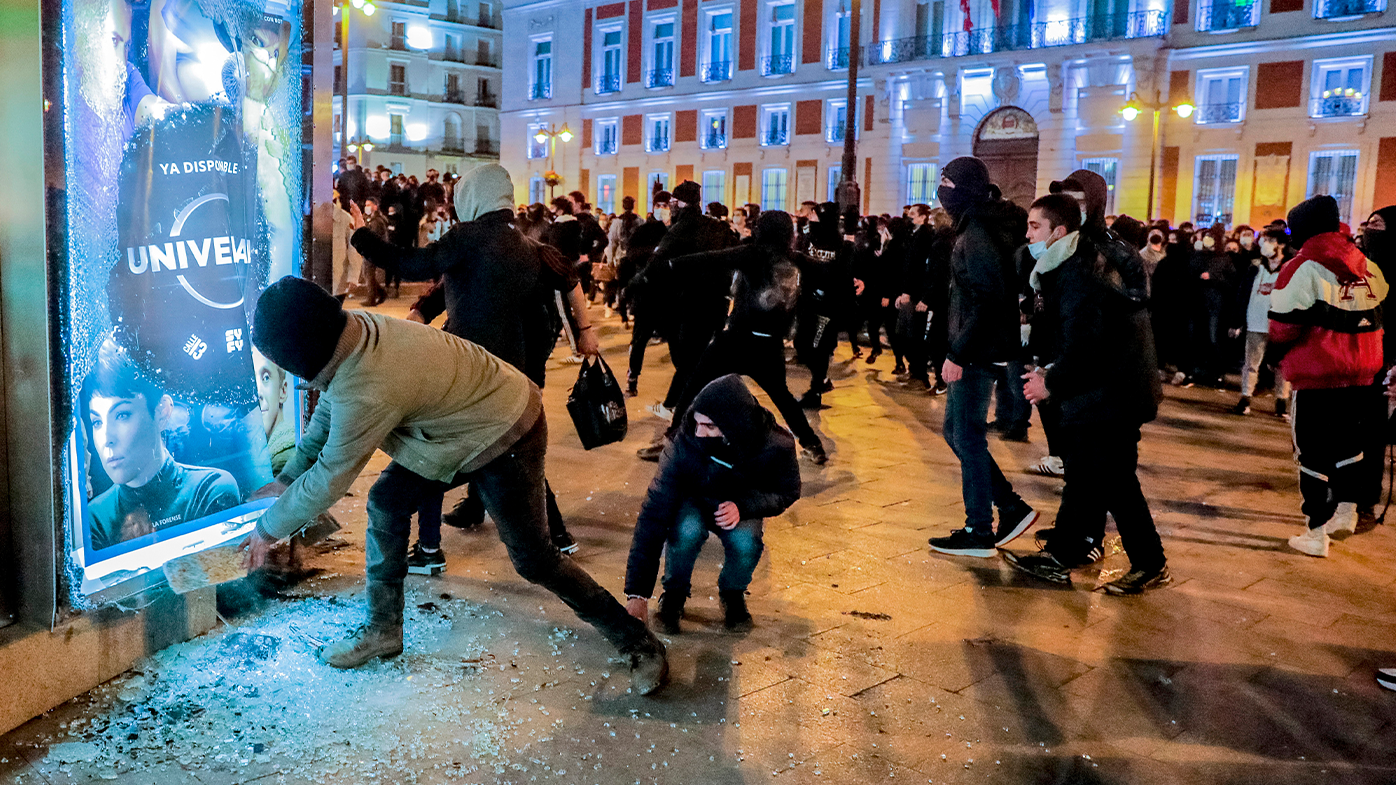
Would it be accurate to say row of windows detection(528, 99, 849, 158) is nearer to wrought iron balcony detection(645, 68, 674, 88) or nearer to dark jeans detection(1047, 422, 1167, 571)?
wrought iron balcony detection(645, 68, 674, 88)

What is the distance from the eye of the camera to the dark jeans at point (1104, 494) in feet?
16.7

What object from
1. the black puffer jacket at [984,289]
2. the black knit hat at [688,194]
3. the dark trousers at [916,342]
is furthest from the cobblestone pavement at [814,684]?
the dark trousers at [916,342]

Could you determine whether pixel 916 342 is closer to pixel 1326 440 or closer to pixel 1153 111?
pixel 1326 440

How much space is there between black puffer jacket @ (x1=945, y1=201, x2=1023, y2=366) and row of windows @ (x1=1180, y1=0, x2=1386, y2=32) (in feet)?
85.8

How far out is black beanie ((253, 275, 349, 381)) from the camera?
9.78 ft

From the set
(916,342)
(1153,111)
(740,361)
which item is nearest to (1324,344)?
(740,361)

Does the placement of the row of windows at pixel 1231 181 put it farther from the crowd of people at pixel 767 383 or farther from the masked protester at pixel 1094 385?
the masked protester at pixel 1094 385

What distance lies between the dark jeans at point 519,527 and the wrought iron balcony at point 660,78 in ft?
124

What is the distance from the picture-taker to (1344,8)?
26.7 meters

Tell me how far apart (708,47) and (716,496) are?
36.4 m

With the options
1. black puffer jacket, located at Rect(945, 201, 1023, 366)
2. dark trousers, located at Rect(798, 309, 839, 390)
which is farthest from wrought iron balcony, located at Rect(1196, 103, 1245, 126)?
black puffer jacket, located at Rect(945, 201, 1023, 366)

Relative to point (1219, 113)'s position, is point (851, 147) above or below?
below

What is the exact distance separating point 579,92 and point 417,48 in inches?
823

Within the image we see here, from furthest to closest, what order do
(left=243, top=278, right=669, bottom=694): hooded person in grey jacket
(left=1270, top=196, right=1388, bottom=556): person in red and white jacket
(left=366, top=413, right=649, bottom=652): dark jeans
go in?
(left=1270, top=196, right=1388, bottom=556): person in red and white jacket, (left=366, top=413, right=649, bottom=652): dark jeans, (left=243, top=278, right=669, bottom=694): hooded person in grey jacket
